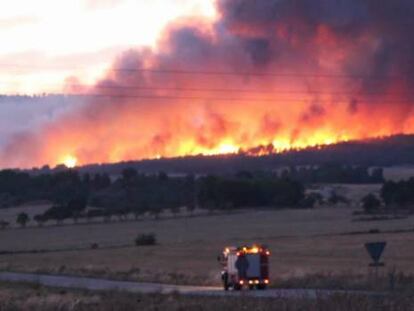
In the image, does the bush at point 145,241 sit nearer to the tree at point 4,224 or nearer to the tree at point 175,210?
the tree at point 4,224

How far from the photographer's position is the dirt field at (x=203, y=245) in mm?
43719

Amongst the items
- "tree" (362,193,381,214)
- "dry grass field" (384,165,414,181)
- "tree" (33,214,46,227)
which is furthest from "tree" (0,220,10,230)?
"dry grass field" (384,165,414,181)

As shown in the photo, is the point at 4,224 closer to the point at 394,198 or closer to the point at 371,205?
the point at 371,205

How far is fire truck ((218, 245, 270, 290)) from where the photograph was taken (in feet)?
116

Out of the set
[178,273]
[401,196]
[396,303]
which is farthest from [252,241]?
[396,303]

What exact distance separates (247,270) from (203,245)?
29724 mm

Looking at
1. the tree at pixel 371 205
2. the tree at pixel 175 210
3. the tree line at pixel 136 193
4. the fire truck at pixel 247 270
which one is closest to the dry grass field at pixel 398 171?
the tree line at pixel 136 193

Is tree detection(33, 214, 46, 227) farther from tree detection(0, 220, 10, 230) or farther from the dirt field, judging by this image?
the dirt field

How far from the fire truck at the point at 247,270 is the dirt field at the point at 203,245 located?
873 millimetres

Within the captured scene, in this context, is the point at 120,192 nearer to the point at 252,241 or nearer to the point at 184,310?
the point at 252,241

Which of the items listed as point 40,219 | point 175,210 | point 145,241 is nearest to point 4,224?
point 40,219

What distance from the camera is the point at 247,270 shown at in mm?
35594

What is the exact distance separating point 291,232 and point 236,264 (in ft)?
129

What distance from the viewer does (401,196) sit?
342 ft
